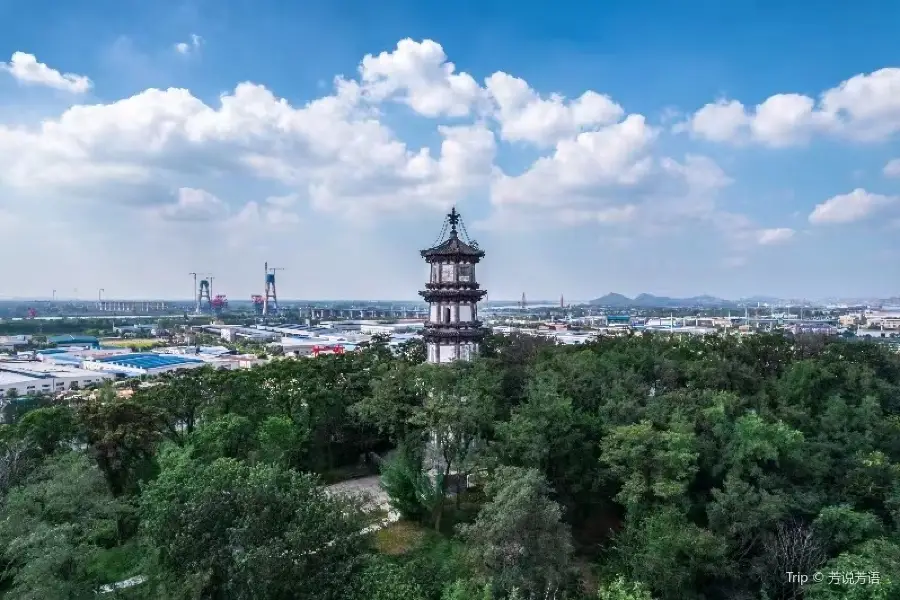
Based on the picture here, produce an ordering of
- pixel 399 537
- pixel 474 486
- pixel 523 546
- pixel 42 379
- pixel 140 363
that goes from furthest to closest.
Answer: pixel 140 363
pixel 42 379
pixel 474 486
pixel 399 537
pixel 523 546

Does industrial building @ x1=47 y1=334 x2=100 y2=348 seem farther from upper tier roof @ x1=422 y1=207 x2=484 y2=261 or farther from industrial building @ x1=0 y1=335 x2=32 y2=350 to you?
upper tier roof @ x1=422 y1=207 x2=484 y2=261

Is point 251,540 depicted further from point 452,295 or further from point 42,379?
point 42,379

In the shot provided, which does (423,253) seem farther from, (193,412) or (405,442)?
(193,412)

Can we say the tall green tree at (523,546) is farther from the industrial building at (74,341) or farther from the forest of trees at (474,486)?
the industrial building at (74,341)

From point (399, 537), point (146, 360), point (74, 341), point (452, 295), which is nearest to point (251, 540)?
point (399, 537)

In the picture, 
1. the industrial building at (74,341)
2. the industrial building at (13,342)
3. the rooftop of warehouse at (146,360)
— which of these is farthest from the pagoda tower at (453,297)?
the industrial building at (13,342)

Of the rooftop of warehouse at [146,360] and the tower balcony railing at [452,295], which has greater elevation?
the tower balcony railing at [452,295]

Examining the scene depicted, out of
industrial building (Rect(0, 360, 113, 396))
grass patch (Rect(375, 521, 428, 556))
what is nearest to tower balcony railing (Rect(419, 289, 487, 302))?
grass patch (Rect(375, 521, 428, 556))

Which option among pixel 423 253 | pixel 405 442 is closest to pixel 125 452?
pixel 405 442
